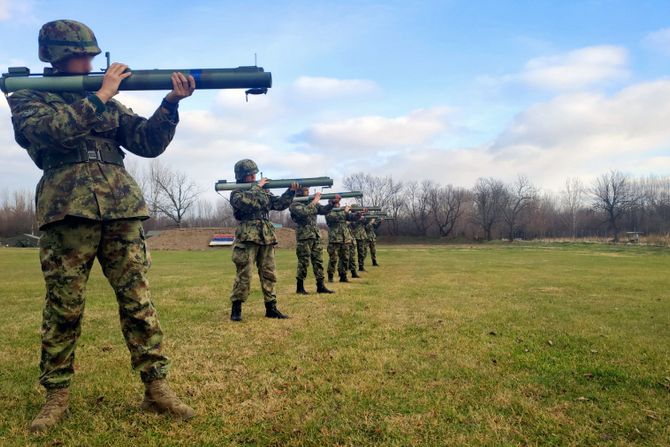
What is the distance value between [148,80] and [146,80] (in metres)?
0.02

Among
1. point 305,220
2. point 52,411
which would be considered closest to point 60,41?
point 52,411

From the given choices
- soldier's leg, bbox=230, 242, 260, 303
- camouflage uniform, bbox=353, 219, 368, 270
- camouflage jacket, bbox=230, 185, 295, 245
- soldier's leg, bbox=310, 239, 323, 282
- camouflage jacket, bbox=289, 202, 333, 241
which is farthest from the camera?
camouflage uniform, bbox=353, 219, 368, 270

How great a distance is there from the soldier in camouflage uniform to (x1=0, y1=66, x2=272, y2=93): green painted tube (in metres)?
10.0

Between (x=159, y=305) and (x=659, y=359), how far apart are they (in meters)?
7.99

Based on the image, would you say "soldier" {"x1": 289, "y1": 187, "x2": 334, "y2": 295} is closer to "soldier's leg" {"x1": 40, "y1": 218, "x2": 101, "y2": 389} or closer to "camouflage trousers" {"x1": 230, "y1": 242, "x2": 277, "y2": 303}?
"camouflage trousers" {"x1": 230, "y1": 242, "x2": 277, "y2": 303}

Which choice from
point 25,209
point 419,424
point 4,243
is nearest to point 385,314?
point 419,424

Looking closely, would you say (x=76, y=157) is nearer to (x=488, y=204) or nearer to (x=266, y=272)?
(x=266, y=272)

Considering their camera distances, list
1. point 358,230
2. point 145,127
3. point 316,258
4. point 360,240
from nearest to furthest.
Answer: point 145,127 → point 316,258 → point 360,240 → point 358,230

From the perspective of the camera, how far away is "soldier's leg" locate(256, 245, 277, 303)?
7.51 meters

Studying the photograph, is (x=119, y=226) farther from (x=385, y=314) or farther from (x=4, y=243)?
(x=4, y=243)

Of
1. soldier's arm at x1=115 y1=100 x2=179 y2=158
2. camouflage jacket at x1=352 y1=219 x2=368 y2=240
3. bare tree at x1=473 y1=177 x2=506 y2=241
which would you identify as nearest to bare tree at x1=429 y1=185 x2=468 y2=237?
bare tree at x1=473 y1=177 x2=506 y2=241

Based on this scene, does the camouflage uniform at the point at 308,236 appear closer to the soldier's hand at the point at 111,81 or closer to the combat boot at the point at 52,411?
the combat boot at the point at 52,411

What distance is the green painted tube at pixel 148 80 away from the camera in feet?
10.8

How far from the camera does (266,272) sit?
7578 mm
